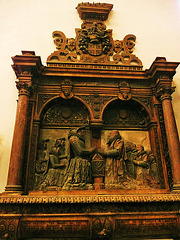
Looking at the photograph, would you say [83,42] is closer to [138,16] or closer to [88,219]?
[138,16]

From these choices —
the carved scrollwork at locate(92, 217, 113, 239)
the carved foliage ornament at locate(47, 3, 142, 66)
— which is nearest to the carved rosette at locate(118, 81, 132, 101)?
the carved foliage ornament at locate(47, 3, 142, 66)

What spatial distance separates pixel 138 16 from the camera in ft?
19.7

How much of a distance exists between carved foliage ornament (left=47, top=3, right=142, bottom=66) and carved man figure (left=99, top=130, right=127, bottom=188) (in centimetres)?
186

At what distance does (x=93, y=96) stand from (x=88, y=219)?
227cm

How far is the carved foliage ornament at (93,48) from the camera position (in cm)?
509

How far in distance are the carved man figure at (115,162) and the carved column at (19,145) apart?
141cm

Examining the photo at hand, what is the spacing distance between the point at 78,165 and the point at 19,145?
1042 mm

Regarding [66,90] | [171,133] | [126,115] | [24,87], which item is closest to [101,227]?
[171,133]

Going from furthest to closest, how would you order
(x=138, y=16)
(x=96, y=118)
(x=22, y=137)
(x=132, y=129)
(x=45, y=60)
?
(x=138, y=16)
(x=45, y=60)
(x=132, y=129)
(x=96, y=118)
(x=22, y=137)

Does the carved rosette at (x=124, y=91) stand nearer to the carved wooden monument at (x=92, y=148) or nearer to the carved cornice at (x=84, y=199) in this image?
the carved wooden monument at (x=92, y=148)

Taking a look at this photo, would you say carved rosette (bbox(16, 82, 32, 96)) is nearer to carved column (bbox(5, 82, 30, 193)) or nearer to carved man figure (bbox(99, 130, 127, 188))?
carved column (bbox(5, 82, 30, 193))

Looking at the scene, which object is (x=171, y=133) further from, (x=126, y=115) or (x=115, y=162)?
(x=115, y=162)

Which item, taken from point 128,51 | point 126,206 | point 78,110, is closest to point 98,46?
point 128,51

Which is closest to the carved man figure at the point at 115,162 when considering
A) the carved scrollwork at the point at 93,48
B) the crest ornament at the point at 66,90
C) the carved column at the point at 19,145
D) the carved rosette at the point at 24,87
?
the crest ornament at the point at 66,90
